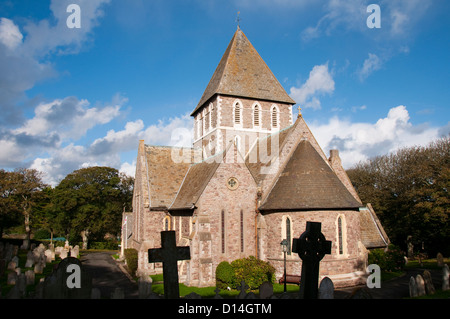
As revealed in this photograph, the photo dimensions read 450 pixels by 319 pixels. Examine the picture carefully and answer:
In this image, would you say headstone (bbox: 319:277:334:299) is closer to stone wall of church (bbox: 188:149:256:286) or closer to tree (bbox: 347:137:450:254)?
stone wall of church (bbox: 188:149:256:286)

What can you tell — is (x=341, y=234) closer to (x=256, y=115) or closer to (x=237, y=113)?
(x=256, y=115)

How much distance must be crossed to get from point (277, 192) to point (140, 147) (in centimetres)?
1264

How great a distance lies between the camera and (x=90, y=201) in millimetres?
47375

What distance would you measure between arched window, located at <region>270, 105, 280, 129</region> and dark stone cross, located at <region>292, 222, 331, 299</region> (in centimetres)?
2066

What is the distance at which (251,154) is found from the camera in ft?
84.4

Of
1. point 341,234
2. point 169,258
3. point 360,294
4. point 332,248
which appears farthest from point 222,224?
point 360,294

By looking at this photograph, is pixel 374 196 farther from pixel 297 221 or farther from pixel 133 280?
pixel 133 280

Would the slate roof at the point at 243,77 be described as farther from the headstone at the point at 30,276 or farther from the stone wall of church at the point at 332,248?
the headstone at the point at 30,276

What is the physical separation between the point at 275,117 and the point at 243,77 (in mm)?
4595

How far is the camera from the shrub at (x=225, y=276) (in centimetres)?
1750

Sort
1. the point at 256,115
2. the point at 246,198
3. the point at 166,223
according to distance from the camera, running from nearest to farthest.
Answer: the point at 246,198
the point at 166,223
the point at 256,115

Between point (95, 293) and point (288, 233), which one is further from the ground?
A: point (288, 233)

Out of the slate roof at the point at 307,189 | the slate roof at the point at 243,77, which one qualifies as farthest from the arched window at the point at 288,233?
the slate roof at the point at 243,77

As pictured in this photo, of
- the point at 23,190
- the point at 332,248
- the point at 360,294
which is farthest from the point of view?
the point at 23,190
